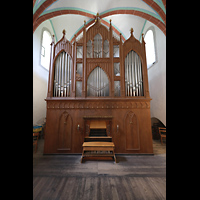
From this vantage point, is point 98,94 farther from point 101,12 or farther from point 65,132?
point 101,12

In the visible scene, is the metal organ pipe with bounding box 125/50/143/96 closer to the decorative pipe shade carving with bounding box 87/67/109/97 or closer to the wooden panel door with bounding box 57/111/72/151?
the decorative pipe shade carving with bounding box 87/67/109/97

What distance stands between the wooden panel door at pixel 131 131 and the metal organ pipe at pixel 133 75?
3.28ft

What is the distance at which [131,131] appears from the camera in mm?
5059

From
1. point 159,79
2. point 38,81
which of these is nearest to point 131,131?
point 159,79

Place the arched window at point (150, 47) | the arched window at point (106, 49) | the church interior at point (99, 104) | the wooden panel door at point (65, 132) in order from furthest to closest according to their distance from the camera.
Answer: the arched window at point (150, 47) → the arched window at point (106, 49) → the wooden panel door at point (65, 132) → the church interior at point (99, 104)

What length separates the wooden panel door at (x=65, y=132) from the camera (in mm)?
4973

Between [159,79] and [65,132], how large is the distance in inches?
227

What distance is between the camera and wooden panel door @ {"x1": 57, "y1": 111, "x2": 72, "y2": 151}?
4.97 metres

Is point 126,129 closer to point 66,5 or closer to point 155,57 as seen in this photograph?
point 155,57

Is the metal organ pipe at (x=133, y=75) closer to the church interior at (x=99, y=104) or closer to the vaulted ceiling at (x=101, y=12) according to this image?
the church interior at (x=99, y=104)

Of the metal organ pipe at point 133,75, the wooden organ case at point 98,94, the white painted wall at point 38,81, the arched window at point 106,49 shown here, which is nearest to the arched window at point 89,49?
the wooden organ case at point 98,94

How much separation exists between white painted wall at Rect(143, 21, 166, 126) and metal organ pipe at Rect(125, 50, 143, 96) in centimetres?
175

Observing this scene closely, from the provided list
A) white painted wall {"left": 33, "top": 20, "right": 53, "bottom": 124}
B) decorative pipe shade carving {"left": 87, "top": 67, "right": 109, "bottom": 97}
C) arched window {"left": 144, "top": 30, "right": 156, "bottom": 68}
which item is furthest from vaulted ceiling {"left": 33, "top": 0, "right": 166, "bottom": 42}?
decorative pipe shade carving {"left": 87, "top": 67, "right": 109, "bottom": 97}

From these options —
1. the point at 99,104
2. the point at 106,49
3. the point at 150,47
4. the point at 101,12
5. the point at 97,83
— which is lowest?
the point at 99,104
